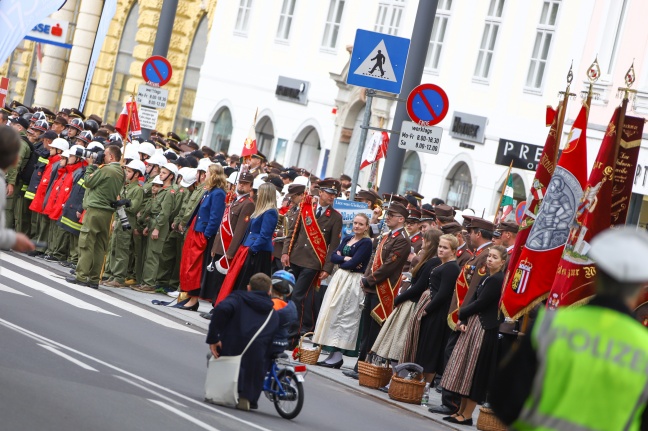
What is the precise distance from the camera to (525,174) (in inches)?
1198

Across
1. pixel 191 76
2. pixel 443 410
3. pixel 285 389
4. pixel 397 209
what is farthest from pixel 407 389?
pixel 191 76

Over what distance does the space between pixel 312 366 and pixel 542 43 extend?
667 inches

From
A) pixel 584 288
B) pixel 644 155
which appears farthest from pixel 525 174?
pixel 584 288

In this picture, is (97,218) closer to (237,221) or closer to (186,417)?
(237,221)

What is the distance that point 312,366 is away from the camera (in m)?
16.4

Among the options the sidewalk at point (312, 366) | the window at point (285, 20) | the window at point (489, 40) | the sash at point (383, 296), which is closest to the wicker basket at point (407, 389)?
the sidewalk at point (312, 366)

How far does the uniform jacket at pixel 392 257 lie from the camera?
1614 cm

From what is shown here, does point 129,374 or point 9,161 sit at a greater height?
point 9,161

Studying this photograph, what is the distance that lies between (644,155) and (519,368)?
2361 centimetres

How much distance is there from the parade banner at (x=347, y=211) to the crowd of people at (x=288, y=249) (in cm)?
9

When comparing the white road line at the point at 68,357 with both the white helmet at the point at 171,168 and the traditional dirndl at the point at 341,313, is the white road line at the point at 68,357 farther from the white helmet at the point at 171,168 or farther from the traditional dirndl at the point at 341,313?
the white helmet at the point at 171,168

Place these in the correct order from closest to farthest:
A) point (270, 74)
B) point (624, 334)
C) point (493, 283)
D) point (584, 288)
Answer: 1. point (624, 334)
2. point (584, 288)
3. point (493, 283)
4. point (270, 74)

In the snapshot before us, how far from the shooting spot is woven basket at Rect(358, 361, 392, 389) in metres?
15.5

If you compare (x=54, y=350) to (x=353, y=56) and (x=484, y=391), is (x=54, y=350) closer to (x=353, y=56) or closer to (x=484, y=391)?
(x=484, y=391)
